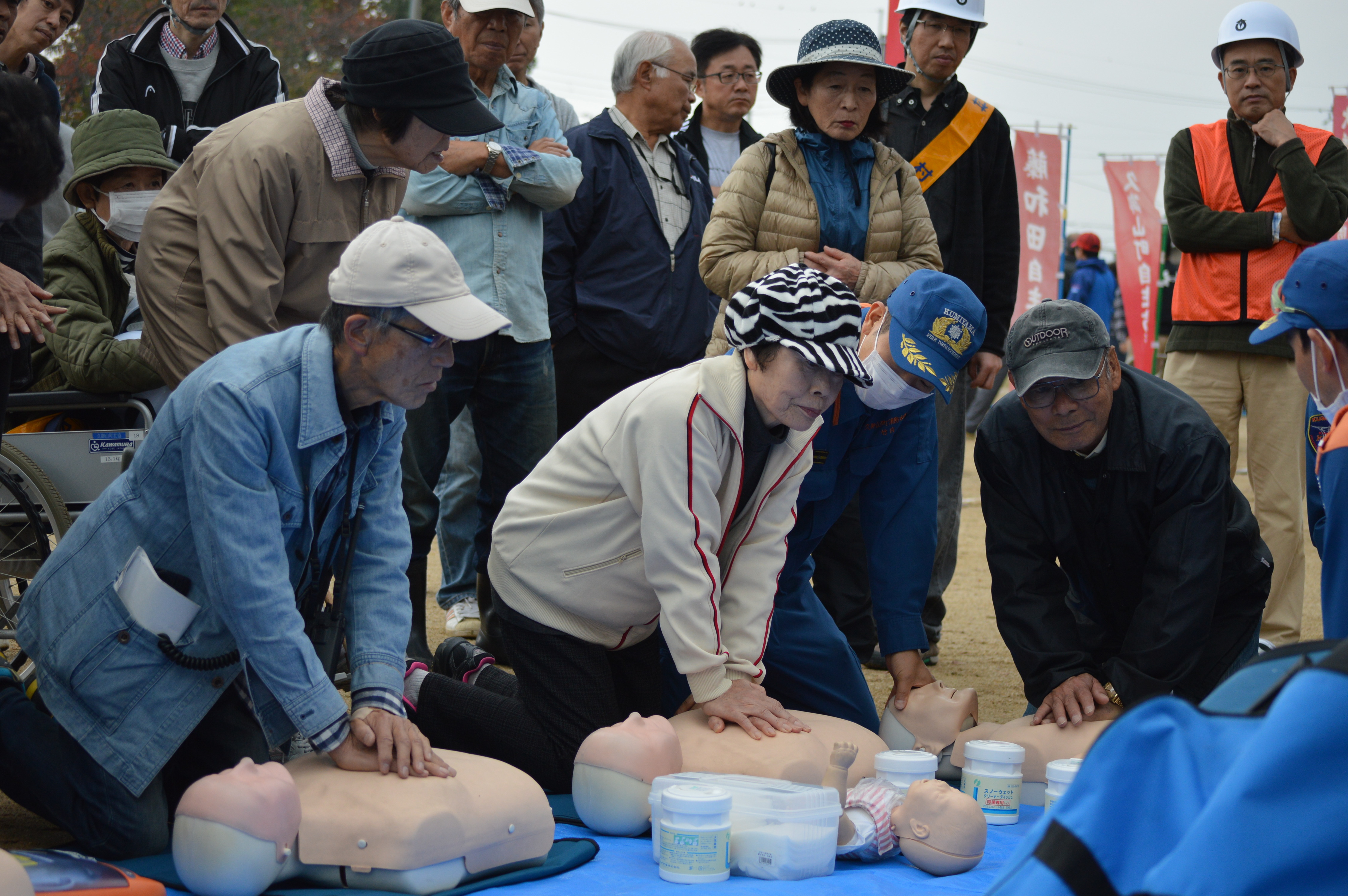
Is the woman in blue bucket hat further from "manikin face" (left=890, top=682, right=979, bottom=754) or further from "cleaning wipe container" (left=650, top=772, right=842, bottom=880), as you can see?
"cleaning wipe container" (left=650, top=772, right=842, bottom=880)

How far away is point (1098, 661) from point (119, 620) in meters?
2.48

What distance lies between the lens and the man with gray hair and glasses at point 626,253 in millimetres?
4273

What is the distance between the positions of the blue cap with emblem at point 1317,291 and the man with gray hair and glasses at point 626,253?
2.13m

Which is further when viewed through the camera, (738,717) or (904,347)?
(904,347)

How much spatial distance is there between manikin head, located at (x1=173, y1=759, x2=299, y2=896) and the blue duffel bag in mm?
1440

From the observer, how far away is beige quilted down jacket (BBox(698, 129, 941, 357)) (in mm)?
3652

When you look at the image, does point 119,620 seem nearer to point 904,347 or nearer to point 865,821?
point 865,821

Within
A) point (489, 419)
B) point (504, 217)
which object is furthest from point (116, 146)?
point (489, 419)

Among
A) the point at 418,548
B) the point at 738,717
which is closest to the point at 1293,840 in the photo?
the point at 738,717

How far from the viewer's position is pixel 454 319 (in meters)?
2.28

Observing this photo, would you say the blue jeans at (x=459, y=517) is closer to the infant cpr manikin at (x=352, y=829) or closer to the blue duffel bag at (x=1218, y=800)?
the infant cpr manikin at (x=352, y=829)

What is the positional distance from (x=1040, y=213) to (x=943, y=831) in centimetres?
1072

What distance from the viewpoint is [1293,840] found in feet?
3.04

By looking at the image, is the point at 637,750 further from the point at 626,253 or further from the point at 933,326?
the point at 626,253
